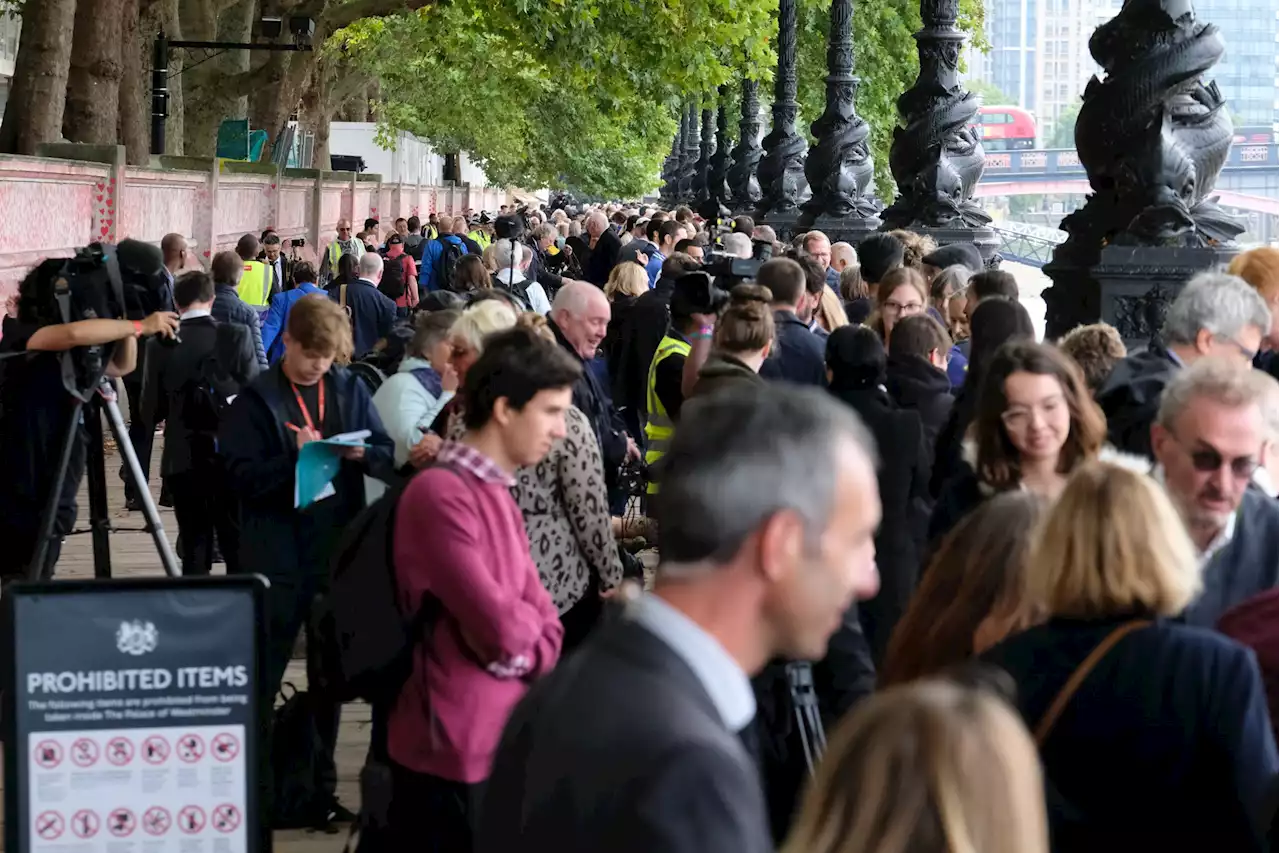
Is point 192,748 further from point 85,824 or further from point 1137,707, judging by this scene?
point 1137,707

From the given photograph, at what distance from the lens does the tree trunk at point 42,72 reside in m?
26.0

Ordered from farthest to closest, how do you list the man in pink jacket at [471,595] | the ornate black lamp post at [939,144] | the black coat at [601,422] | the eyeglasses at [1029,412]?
1. the ornate black lamp post at [939,144]
2. the black coat at [601,422]
3. the eyeglasses at [1029,412]
4. the man in pink jacket at [471,595]

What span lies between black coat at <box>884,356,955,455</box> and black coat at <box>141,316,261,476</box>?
109 inches

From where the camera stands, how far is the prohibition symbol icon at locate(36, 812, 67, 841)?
5.29 m

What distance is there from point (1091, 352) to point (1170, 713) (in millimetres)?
3781

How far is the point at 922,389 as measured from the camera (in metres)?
7.78

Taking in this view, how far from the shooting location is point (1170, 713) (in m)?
3.53

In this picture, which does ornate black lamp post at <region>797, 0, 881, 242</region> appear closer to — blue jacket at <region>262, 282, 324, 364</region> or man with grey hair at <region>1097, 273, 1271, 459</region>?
blue jacket at <region>262, 282, 324, 364</region>

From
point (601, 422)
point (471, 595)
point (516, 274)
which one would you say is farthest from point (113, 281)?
point (516, 274)

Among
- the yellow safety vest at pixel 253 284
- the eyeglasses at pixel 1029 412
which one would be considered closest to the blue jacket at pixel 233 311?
the yellow safety vest at pixel 253 284

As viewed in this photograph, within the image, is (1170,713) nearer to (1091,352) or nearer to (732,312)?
(1091,352)

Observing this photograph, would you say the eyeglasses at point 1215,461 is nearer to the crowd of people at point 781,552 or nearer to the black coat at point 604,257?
the crowd of people at point 781,552

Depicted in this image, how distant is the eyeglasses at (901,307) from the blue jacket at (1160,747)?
19.2ft

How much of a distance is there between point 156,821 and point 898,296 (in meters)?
4.94
